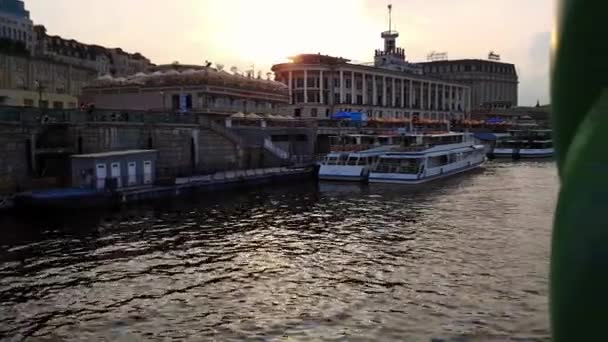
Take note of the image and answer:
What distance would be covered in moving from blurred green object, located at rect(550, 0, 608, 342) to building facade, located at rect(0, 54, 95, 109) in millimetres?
66352

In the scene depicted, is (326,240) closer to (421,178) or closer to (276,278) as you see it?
(276,278)

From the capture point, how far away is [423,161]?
51.6 meters

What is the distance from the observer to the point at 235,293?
1794cm

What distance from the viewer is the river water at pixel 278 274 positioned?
49.2 ft

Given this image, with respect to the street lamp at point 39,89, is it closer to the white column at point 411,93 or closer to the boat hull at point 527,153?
the boat hull at point 527,153

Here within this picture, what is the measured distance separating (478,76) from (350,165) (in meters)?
133

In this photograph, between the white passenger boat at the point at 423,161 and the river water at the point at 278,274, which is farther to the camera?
the white passenger boat at the point at 423,161

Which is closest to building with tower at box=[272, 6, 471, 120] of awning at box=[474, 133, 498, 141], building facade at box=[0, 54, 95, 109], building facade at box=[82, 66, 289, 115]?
awning at box=[474, 133, 498, 141]

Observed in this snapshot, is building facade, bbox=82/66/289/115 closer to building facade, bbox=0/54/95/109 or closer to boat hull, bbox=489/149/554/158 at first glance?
building facade, bbox=0/54/95/109

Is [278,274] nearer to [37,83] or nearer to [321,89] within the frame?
[37,83]

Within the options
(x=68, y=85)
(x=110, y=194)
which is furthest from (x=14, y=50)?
(x=110, y=194)

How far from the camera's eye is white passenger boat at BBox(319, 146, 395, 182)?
2053 inches

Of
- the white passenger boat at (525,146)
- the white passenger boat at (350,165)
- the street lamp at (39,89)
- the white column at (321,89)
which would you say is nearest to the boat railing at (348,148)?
the white passenger boat at (350,165)

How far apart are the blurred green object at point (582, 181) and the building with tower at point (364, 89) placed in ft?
310
